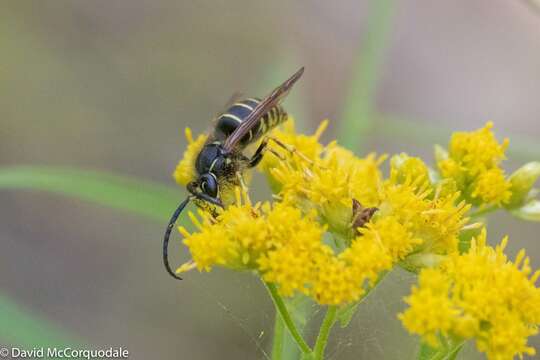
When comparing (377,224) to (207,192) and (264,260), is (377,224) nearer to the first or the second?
(264,260)

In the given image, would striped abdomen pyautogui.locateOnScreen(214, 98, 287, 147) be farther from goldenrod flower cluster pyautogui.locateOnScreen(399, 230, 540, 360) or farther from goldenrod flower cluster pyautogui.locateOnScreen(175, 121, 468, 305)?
goldenrod flower cluster pyautogui.locateOnScreen(399, 230, 540, 360)

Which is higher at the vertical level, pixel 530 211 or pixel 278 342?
pixel 530 211

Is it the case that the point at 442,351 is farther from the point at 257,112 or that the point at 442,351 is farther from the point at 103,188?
the point at 103,188

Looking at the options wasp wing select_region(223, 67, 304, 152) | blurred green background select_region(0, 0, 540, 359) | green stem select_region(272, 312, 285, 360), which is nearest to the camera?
green stem select_region(272, 312, 285, 360)

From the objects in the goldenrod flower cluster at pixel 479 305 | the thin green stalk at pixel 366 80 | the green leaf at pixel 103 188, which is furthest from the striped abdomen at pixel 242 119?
the goldenrod flower cluster at pixel 479 305

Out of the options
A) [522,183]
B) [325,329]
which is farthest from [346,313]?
[522,183]

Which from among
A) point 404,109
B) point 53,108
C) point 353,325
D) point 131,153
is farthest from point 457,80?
point 353,325

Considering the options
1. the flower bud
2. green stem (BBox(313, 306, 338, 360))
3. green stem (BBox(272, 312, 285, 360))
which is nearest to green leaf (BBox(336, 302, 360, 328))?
green stem (BBox(313, 306, 338, 360))
